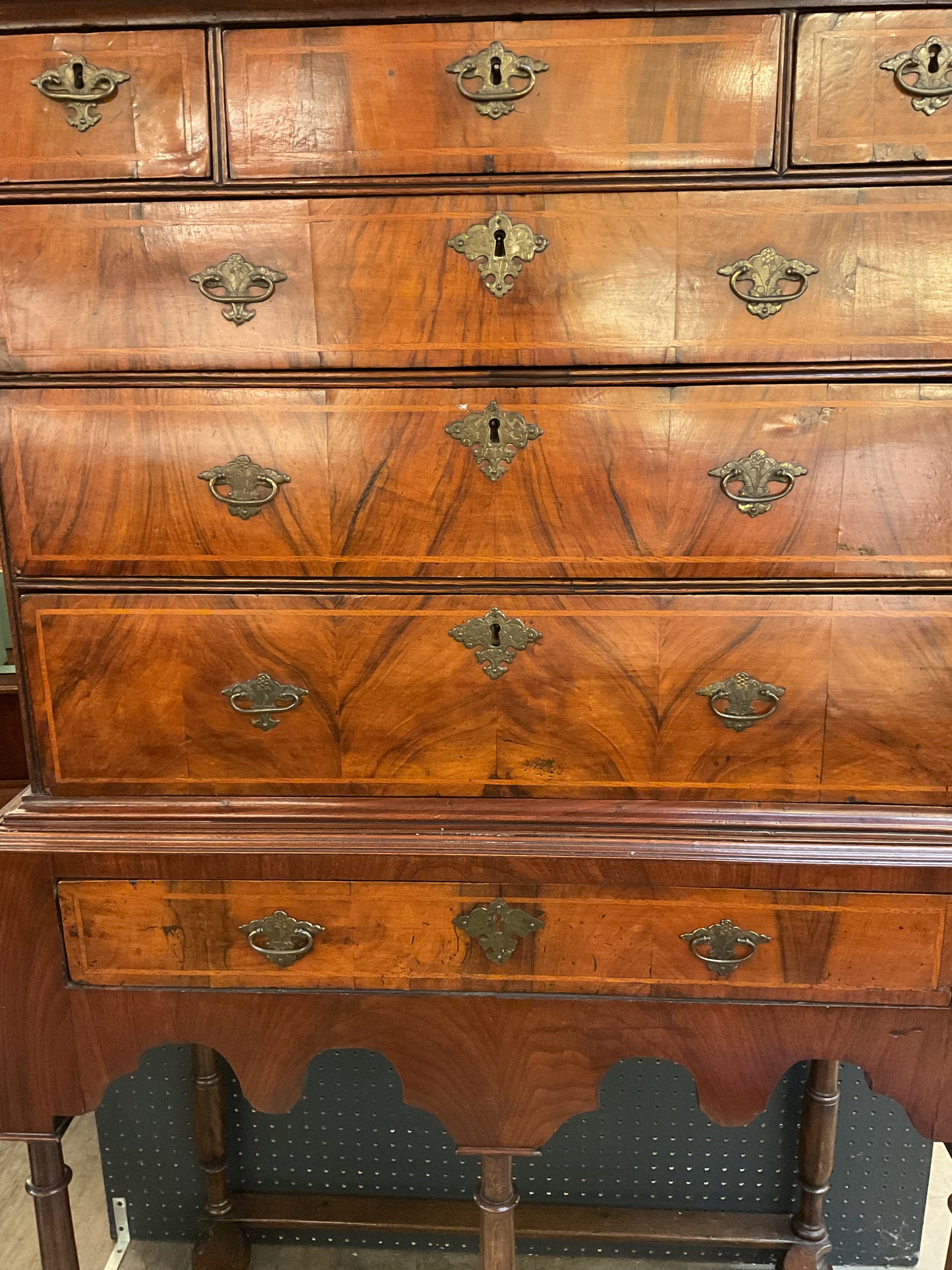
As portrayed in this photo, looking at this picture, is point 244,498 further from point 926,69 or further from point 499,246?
point 926,69

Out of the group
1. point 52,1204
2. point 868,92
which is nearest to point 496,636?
point 868,92

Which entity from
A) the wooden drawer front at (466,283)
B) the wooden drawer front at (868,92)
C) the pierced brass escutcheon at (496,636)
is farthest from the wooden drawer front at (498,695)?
the wooden drawer front at (868,92)

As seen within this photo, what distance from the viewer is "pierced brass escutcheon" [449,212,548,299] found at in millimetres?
1347

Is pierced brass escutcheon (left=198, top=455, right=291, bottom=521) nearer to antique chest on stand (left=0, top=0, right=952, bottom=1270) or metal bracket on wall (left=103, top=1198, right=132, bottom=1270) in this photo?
antique chest on stand (left=0, top=0, right=952, bottom=1270)

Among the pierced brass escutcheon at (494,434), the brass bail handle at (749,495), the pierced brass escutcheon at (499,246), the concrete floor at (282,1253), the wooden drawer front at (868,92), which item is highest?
the wooden drawer front at (868,92)

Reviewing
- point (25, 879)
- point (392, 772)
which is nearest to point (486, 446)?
point (392, 772)

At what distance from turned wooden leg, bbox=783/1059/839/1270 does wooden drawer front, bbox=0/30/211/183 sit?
1957 millimetres

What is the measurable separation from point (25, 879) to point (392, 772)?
57 cm

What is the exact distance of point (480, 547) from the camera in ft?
4.71

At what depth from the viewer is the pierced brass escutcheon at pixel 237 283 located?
137cm

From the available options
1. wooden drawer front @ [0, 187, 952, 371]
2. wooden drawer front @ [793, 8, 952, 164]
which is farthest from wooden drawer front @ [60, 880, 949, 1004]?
wooden drawer front @ [793, 8, 952, 164]

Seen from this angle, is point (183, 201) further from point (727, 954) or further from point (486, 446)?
point (727, 954)

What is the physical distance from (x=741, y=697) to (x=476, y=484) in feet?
1.60

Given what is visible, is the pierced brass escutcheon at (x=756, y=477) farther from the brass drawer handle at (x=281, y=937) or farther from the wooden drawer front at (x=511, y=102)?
the brass drawer handle at (x=281, y=937)
